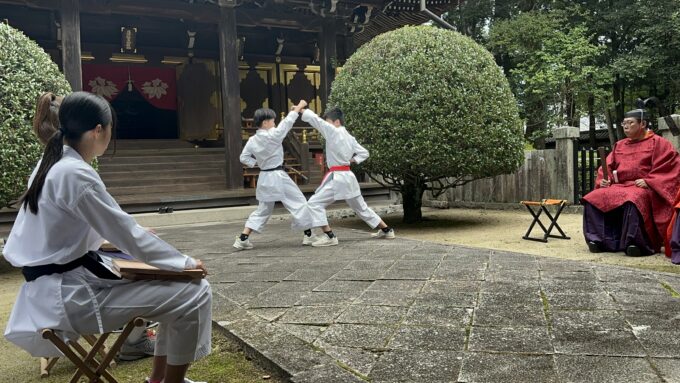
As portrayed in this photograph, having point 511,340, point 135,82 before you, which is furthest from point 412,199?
point 135,82

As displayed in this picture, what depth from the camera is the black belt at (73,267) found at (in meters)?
2.04

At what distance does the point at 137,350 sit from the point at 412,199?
687 cm

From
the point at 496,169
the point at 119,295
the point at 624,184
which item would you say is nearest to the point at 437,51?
the point at 496,169

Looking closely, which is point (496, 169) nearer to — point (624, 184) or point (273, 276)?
point (624, 184)

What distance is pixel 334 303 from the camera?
373cm

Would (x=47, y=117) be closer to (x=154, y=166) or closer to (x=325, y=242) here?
(x=325, y=242)

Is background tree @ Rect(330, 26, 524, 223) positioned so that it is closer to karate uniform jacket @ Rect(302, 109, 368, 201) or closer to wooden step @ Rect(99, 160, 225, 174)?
karate uniform jacket @ Rect(302, 109, 368, 201)

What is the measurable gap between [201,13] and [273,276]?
28.3 ft

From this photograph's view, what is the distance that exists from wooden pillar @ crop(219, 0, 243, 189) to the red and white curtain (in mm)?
5206

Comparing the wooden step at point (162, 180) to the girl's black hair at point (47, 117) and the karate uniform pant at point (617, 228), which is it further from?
the girl's black hair at point (47, 117)

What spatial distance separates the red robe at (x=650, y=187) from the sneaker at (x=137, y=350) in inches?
204

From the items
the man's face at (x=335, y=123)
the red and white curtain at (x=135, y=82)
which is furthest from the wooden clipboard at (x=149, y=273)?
the red and white curtain at (x=135, y=82)

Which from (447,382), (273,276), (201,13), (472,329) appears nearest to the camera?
(447,382)

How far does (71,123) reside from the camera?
2105 millimetres
